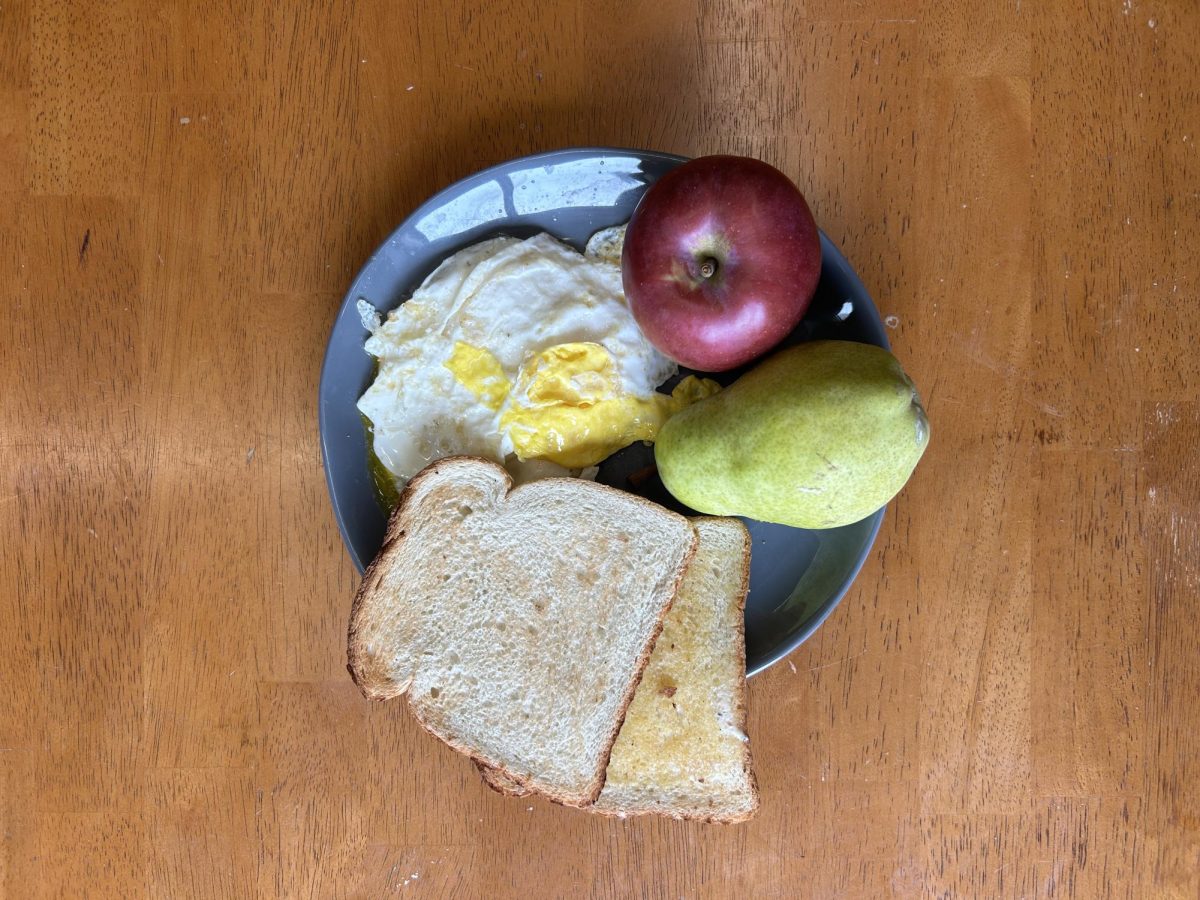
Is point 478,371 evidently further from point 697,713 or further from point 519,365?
point 697,713

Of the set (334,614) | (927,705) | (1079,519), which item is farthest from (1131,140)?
(334,614)

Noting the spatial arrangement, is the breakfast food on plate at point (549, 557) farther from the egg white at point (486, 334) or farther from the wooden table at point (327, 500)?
the wooden table at point (327, 500)

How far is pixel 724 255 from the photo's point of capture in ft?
2.98

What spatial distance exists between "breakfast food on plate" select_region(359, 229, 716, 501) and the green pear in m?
0.11

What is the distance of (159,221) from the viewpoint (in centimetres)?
115

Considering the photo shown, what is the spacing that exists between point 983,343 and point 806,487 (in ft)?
1.37

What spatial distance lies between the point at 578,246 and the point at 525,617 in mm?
466

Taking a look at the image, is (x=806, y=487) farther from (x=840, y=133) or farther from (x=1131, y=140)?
(x=1131, y=140)

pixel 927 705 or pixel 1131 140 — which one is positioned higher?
pixel 1131 140

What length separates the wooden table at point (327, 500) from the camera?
1.13m

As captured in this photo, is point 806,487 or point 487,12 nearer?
point 806,487

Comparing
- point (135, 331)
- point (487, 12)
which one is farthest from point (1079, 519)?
point (135, 331)

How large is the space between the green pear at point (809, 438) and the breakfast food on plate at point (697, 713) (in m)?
0.11

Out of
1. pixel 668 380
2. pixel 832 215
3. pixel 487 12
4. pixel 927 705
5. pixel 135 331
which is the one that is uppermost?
pixel 487 12
